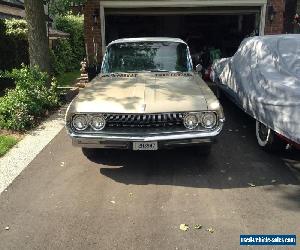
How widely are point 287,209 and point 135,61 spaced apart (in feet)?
11.9

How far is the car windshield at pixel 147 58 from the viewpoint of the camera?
271 inches

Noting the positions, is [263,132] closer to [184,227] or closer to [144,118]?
[144,118]

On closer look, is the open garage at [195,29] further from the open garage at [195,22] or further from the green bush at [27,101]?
the green bush at [27,101]

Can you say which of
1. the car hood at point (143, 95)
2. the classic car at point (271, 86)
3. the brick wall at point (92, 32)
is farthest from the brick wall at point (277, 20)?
the car hood at point (143, 95)

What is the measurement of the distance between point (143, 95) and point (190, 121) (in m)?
0.77

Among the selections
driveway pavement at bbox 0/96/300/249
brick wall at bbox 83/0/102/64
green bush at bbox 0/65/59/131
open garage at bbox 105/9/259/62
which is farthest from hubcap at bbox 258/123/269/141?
open garage at bbox 105/9/259/62

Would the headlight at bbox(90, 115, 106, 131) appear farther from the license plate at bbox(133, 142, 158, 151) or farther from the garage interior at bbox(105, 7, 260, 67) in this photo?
the garage interior at bbox(105, 7, 260, 67)

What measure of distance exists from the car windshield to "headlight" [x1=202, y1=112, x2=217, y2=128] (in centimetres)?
176

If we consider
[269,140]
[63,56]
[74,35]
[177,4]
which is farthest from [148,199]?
[74,35]

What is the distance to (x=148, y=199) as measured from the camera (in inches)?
192

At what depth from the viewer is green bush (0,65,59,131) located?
791 centimetres

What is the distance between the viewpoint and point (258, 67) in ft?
22.3

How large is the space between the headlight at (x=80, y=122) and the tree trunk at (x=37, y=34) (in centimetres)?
531

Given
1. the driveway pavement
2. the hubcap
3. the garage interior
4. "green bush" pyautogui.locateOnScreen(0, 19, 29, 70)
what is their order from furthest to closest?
the garage interior < "green bush" pyautogui.locateOnScreen(0, 19, 29, 70) < the hubcap < the driveway pavement
